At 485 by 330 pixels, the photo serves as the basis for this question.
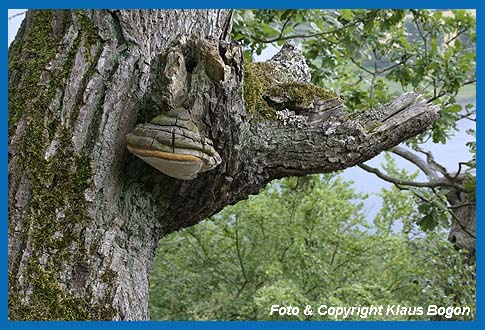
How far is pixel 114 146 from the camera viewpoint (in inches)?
57.5

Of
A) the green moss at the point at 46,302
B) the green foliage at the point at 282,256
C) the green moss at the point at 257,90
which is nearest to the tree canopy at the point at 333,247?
the green foliage at the point at 282,256

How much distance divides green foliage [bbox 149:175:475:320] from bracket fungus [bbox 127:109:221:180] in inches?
142

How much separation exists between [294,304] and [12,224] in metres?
3.35

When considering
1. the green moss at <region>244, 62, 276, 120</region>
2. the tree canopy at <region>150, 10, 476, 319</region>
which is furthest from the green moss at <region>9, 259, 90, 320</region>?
the tree canopy at <region>150, 10, 476, 319</region>

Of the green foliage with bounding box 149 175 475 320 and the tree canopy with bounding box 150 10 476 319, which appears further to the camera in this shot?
the green foliage with bounding box 149 175 475 320

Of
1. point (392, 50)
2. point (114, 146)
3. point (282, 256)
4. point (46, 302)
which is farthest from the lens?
point (282, 256)

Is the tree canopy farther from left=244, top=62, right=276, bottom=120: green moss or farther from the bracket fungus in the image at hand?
the bracket fungus

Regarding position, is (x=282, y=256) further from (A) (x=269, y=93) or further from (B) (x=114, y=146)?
(B) (x=114, y=146)

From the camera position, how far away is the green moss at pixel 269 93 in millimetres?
1671

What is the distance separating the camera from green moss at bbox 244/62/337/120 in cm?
167

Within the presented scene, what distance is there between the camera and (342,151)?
168 cm

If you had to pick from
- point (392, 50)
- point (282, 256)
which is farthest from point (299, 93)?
point (282, 256)

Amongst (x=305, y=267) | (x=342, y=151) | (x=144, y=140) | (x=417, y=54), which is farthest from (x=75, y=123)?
(x=305, y=267)

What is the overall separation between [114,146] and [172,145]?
168 mm
